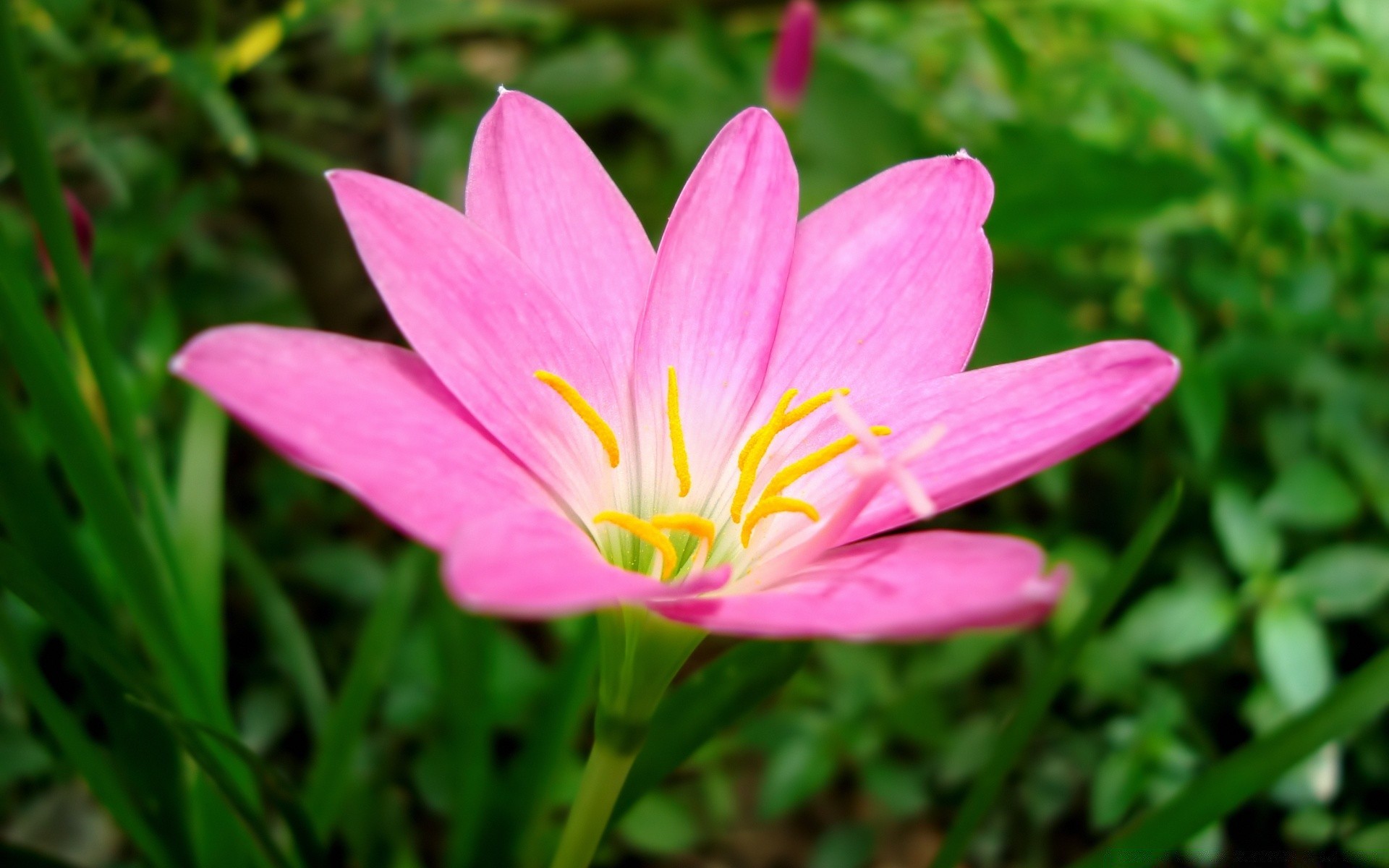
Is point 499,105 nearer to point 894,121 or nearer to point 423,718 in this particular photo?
point 423,718

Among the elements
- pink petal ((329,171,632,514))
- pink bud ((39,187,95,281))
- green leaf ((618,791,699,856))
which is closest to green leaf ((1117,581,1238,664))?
green leaf ((618,791,699,856))

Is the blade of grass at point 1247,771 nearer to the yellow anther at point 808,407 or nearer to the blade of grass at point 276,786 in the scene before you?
the yellow anther at point 808,407

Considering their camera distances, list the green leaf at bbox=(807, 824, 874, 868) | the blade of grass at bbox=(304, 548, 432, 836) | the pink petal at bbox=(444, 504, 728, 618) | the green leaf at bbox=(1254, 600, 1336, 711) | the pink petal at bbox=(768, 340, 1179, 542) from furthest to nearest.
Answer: the green leaf at bbox=(807, 824, 874, 868), the green leaf at bbox=(1254, 600, 1336, 711), the blade of grass at bbox=(304, 548, 432, 836), the pink petal at bbox=(768, 340, 1179, 542), the pink petal at bbox=(444, 504, 728, 618)

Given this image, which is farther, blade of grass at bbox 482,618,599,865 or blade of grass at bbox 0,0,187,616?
blade of grass at bbox 482,618,599,865

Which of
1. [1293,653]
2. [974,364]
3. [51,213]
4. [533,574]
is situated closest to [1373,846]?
[1293,653]

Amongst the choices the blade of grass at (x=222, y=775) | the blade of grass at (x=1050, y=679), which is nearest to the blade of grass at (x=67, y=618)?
the blade of grass at (x=222, y=775)

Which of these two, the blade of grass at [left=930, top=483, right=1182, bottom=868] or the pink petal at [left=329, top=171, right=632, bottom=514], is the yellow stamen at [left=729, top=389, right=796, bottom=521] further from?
the blade of grass at [left=930, top=483, right=1182, bottom=868]
